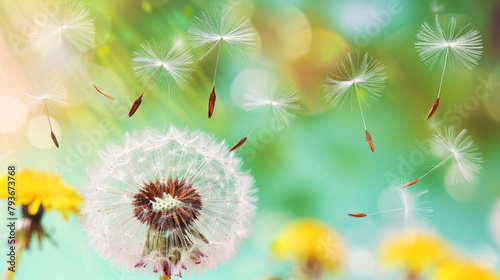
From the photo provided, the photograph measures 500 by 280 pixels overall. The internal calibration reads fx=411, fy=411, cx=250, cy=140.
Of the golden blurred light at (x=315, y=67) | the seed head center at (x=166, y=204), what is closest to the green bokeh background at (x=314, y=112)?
the golden blurred light at (x=315, y=67)

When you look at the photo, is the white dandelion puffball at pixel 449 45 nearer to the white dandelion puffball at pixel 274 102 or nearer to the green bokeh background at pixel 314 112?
the green bokeh background at pixel 314 112

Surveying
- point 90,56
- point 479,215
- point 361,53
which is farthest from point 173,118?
point 479,215

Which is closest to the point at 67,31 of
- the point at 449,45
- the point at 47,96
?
the point at 47,96

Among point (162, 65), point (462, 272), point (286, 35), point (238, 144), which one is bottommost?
point (462, 272)

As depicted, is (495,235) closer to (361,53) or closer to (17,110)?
(361,53)

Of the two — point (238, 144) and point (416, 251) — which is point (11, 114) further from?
point (416, 251)

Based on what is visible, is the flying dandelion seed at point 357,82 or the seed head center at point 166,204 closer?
the seed head center at point 166,204

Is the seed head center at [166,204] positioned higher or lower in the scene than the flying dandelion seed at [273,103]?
lower
